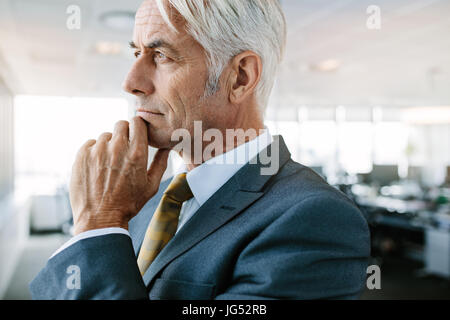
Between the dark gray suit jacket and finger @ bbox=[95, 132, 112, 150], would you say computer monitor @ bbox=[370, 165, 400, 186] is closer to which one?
the dark gray suit jacket

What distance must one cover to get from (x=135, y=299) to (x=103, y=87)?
24.9 feet

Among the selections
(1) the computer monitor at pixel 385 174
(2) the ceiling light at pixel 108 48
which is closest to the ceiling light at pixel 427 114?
(1) the computer monitor at pixel 385 174

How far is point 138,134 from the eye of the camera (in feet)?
2.56

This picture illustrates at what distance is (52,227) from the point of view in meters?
7.74

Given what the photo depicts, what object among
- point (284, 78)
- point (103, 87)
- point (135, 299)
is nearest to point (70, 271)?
point (135, 299)

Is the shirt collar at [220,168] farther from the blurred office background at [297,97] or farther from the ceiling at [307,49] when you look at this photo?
the ceiling at [307,49]

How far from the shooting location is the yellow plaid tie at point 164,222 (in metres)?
0.84

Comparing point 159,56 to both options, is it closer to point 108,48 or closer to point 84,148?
point 84,148

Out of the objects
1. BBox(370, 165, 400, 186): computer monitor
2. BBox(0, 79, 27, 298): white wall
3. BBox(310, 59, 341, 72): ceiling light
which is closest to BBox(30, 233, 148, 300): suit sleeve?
BBox(0, 79, 27, 298): white wall

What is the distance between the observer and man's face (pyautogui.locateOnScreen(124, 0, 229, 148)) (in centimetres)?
79

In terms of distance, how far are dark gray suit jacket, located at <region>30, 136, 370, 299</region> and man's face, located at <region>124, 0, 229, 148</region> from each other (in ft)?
0.67

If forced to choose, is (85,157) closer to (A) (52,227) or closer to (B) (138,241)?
(B) (138,241)

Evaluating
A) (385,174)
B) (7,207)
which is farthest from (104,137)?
(385,174)

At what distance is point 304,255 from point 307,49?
454 centimetres
